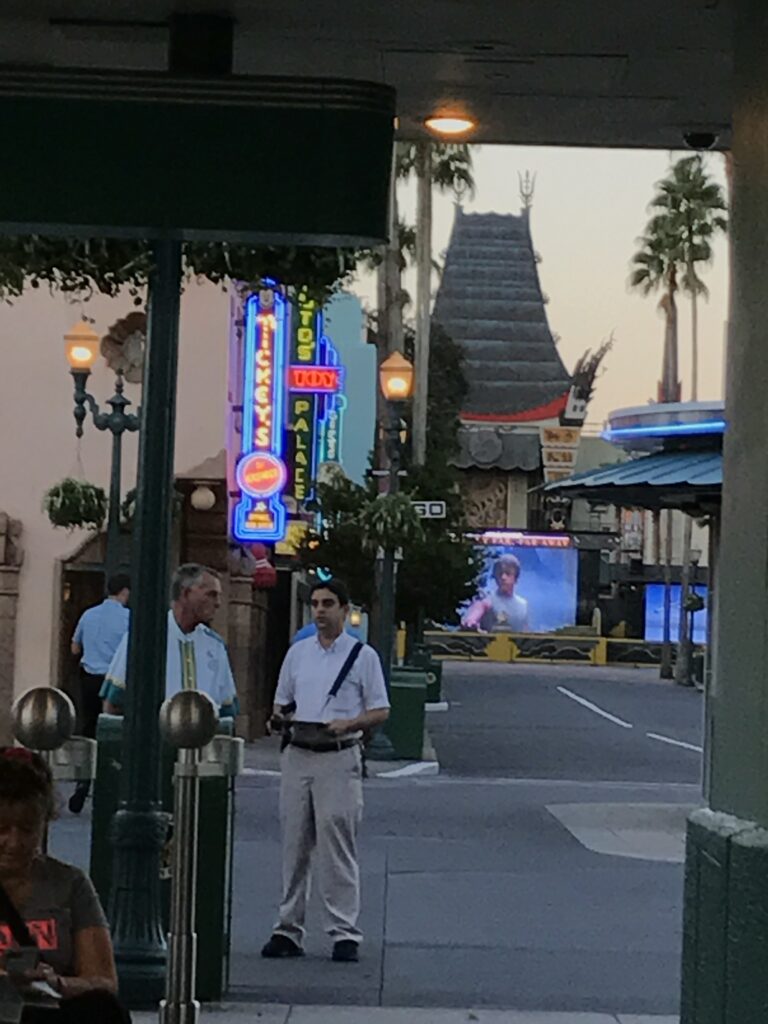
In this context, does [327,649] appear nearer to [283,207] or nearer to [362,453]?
[283,207]

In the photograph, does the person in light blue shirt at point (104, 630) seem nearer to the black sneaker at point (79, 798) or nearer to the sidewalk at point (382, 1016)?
the black sneaker at point (79, 798)

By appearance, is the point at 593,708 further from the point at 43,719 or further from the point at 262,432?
the point at 43,719

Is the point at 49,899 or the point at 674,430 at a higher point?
the point at 674,430

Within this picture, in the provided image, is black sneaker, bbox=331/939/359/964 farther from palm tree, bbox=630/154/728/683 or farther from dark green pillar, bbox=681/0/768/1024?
palm tree, bbox=630/154/728/683

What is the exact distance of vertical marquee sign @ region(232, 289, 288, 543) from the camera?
2828 centimetres

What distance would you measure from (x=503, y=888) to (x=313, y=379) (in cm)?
2206

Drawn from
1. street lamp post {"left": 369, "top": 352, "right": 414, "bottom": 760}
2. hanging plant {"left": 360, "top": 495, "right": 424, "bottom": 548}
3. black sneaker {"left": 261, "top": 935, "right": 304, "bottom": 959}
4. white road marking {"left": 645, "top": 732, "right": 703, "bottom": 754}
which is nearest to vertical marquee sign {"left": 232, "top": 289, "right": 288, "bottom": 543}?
hanging plant {"left": 360, "top": 495, "right": 424, "bottom": 548}

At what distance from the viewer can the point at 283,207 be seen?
6746 millimetres

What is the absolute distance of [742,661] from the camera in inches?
231

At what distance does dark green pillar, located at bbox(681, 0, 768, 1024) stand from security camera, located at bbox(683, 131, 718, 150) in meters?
2.55

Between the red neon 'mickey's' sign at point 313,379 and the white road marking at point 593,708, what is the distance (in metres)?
8.04

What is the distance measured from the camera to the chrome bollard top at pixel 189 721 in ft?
22.1

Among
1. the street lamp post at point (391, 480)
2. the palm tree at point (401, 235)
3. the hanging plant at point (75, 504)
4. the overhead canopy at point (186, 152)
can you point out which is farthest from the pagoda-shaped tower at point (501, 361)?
the overhead canopy at point (186, 152)

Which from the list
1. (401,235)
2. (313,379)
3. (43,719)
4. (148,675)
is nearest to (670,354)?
(401,235)
